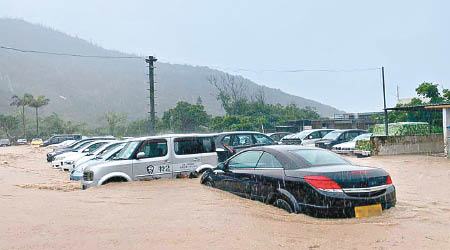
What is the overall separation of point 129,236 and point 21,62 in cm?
16995

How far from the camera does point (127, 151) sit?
1147cm

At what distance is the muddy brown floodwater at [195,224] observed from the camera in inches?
223

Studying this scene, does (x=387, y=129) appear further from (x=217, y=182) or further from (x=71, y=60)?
(x=71, y=60)

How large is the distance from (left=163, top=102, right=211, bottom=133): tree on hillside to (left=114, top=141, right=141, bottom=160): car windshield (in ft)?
152

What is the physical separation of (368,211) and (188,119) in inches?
2091

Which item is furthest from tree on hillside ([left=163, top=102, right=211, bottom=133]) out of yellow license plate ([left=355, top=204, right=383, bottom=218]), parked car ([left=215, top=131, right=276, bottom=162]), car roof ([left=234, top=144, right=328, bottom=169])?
yellow license plate ([left=355, top=204, right=383, bottom=218])

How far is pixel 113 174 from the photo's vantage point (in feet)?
35.8

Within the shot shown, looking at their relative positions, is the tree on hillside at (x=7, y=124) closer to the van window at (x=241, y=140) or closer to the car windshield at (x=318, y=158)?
the van window at (x=241, y=140)

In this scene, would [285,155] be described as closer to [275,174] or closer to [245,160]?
[275,174]

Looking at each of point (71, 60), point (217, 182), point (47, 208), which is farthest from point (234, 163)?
point (71, 60)

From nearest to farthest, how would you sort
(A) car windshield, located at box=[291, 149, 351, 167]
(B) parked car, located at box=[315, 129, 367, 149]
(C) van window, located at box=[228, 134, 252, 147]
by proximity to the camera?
(A) car windshield, located at box=[291, 149, 351, 167]
(C) van window, located at box=[228, 134, 252, 147]
(B) parked car, located at box=[315, 129, 367, 149]

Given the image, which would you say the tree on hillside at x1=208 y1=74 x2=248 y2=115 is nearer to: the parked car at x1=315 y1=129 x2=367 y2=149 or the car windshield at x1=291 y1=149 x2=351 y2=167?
the parked car at x1=315 y1=129 x2=367 y2=149

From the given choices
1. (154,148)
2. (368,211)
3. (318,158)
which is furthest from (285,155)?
(154,148)

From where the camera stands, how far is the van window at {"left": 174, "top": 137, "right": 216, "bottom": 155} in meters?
11.8
